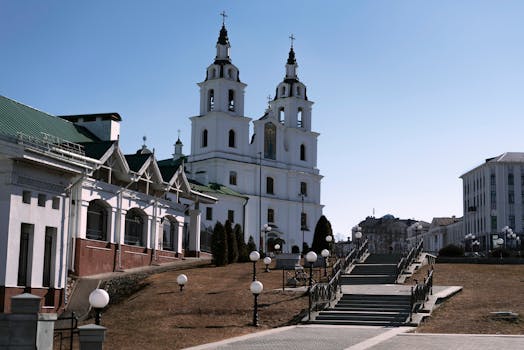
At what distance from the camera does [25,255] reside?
98.3ft

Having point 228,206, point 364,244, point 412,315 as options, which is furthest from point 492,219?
point 412,315

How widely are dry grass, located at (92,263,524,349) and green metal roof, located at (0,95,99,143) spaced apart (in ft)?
30.6

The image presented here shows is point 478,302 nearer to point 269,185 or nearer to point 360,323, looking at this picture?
point 360,323

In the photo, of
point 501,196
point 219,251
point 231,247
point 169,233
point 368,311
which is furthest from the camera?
point 501,196

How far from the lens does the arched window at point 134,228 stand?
40781 mm

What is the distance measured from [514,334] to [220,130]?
58.1 meters

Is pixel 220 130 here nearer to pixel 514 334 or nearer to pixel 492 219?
pixel 492 219

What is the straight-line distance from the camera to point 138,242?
41.8 metres

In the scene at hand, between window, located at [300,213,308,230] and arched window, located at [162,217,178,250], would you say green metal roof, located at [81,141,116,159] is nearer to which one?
arched window, located at [162,217,178,250]

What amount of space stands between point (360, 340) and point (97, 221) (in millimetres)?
20096

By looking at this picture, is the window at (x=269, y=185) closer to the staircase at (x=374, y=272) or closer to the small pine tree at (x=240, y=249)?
the small pine tree at (x=240, y=249)

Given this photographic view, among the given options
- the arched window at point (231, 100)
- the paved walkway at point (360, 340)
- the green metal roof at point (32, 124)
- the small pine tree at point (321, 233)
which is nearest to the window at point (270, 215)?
the arched window at point (231, 100)

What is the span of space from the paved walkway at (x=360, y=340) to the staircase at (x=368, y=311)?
160 cm

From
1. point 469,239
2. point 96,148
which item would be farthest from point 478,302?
point 469,239
